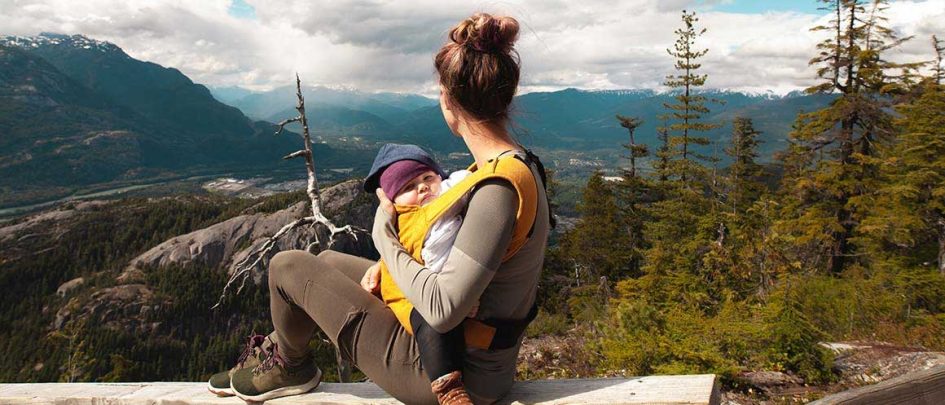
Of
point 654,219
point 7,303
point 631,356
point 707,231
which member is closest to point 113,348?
point 7,303

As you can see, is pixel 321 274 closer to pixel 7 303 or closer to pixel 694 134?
pixel 694 134

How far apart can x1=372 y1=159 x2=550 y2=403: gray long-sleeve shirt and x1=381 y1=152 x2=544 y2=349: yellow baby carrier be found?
0.11ft

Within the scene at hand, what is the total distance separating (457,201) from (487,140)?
0.36 m

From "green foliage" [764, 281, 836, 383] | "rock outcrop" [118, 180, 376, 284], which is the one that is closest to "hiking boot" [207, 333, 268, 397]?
"green foliage" [764, 281, 836, 383]

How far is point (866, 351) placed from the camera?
5.55m

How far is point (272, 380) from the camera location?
101 inches

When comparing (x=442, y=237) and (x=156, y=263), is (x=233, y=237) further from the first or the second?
(x=442, y=237)

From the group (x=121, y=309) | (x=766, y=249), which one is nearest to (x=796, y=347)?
(x=766, y=249)

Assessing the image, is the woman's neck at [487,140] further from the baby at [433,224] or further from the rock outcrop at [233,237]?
the rock outcrop at [233,237]

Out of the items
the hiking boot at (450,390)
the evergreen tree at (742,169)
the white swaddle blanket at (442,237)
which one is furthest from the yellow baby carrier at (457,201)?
the evergreen tree at (742,169)

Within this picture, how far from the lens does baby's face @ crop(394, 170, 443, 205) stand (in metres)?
2.13

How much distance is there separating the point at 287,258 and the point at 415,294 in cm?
93

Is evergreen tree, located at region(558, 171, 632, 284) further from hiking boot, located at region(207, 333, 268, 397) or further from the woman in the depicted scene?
the woman

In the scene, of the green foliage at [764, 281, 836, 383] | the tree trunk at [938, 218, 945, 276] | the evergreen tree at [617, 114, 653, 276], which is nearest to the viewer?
the green foliage at [764, 281, 836, 383]
